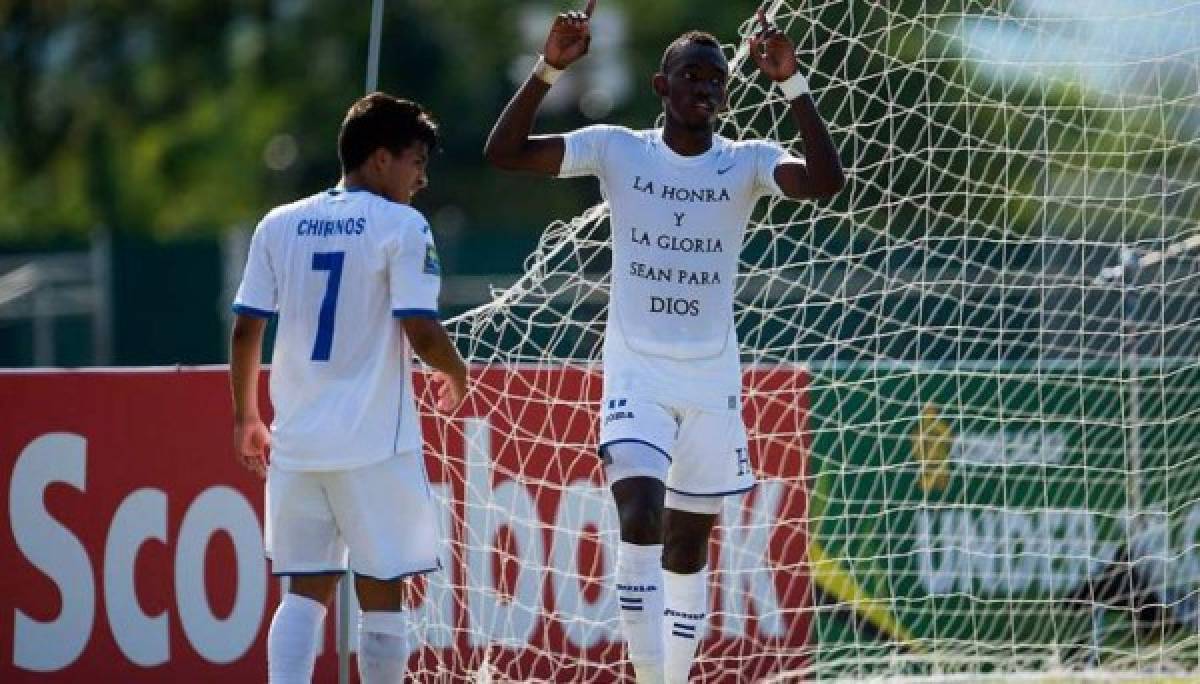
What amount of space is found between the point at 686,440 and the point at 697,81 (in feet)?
3.91

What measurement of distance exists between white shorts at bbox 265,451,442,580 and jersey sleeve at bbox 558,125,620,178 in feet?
4.11

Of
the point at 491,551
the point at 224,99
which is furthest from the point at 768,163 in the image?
the point at 224,99

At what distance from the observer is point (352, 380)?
23.4ft

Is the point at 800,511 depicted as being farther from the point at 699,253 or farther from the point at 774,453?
the point at 699,253

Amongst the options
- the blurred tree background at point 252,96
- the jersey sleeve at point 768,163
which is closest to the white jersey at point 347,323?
the jersey sleeve at point 768,163

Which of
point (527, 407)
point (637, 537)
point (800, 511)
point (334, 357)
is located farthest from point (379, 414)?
point (800, 511)

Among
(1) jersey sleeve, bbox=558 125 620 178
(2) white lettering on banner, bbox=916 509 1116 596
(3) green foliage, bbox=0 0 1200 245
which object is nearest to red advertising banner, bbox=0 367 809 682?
(2) white lettering on banner, bbox=916 509 1116 596

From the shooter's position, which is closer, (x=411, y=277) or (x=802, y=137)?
(x=411, y=277)

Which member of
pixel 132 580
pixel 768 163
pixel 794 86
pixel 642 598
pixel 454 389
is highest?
pixel 794 86

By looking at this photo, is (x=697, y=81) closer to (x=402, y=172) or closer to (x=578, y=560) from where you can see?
(x=402, y=172)

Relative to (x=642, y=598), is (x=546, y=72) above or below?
above

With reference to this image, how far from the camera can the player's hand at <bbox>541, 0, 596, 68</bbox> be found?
7641 mm

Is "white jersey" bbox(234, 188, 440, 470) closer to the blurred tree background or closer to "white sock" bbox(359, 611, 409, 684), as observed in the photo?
"white sock" bbox(359, 611, 409, 684)

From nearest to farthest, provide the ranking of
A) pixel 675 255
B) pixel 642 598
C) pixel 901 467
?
pixel 642 598 < pixel 675 255 < pixel 901 467
